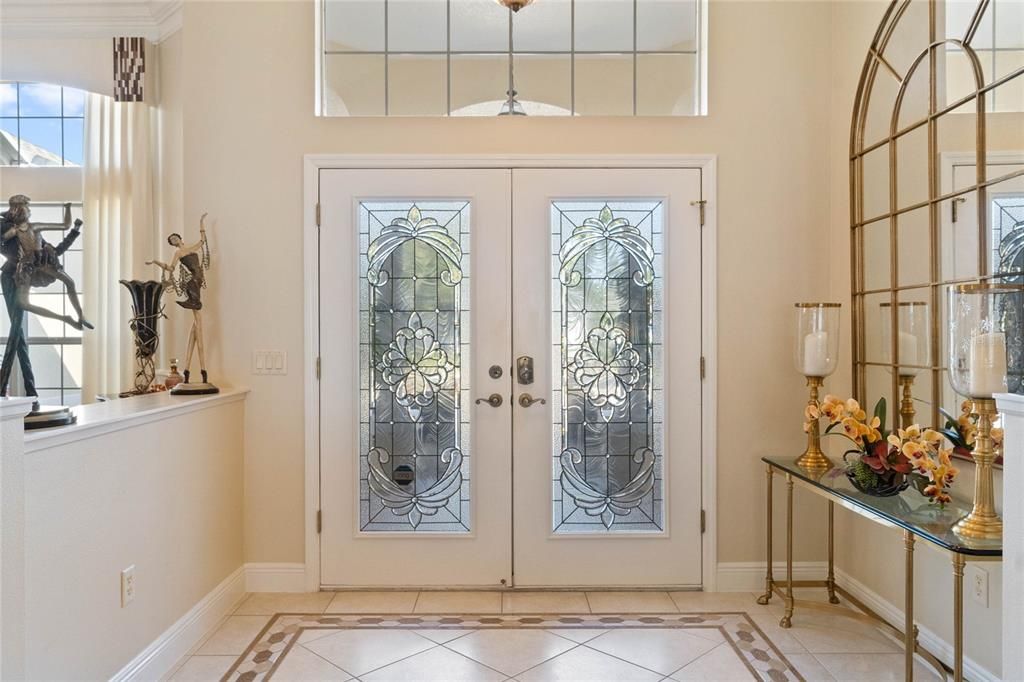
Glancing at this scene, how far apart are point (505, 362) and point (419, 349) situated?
424 millimetres

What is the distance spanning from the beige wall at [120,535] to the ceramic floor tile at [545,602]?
1.32 m

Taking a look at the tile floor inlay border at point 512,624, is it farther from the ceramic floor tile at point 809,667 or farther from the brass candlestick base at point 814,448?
the brass candlestick base at point 814,448

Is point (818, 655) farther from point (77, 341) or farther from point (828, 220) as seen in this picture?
point (77, 341)

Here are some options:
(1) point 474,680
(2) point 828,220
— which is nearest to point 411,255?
(1) point 474,680

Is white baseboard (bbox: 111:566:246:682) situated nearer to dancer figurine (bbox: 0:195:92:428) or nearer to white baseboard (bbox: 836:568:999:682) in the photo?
dancer figurine (bbox: 0:195:92:428)

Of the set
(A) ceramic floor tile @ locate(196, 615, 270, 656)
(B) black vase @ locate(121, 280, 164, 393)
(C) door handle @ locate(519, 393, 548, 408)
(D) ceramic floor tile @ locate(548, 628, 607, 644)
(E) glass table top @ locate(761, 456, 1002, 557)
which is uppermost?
(B) black vase @ locate(121, 280, 164, 393)

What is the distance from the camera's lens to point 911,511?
2.10 m

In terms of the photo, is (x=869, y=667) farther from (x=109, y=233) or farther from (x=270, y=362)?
(x=109, y=233)

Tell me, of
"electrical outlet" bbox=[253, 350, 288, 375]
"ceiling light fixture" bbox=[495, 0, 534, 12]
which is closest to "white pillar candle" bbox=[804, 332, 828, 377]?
"ceiling light fixture" bbox=[495, 0, 534, 12]

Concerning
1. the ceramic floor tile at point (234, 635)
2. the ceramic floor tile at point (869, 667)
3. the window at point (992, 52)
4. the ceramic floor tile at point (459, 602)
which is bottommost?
the ceramic floor tile at point (234, 635)

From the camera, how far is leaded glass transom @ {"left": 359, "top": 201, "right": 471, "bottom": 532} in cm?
308

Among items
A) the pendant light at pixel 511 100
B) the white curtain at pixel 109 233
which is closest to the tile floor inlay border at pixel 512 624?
the white curtain at pixel 109 233

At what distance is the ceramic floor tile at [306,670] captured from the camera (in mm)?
2316

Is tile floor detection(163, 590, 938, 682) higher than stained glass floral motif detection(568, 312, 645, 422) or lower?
lower
